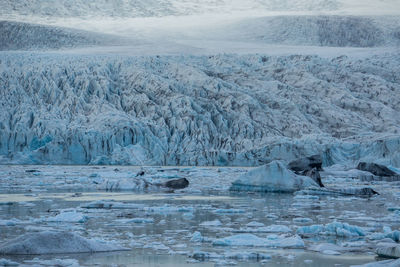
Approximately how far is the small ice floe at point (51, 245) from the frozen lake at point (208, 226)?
86mm

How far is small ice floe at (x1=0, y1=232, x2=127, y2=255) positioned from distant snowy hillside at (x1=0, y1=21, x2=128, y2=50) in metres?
29.7

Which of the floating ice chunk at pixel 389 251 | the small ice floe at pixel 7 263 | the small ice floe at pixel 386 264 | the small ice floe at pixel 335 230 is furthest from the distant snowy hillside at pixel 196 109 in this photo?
the small ice floe at pixel 7 263

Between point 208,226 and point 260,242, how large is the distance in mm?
1091

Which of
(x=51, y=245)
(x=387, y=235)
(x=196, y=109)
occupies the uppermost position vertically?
(x=51, y=245)

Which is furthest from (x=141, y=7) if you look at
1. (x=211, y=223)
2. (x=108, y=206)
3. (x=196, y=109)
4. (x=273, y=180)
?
(x=211, y=223)

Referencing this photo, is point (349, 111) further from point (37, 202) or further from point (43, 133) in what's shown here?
point (37, 202)

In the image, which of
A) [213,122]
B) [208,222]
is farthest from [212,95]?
[208,222]

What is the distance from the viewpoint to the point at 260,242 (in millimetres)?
4363

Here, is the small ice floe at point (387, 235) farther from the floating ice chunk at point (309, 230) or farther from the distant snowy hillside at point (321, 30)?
the distant snowy hillside at point (321, 30)

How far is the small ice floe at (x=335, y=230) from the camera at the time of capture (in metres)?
4.85

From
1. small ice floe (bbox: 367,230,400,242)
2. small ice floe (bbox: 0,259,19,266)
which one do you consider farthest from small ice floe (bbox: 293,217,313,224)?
small ice floe (bbox: 0,259,19,266)

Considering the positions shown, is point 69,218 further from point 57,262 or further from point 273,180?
point 273,180

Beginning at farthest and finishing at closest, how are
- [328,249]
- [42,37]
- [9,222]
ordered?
[42,37]
[9,222]
[328,249]

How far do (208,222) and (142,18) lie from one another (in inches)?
1516
